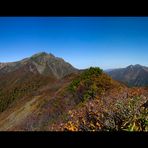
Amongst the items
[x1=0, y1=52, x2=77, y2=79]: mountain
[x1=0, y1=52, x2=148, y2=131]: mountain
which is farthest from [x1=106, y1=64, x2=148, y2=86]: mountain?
[x1=0, y1=52, x2=77, y2=79]: mountain

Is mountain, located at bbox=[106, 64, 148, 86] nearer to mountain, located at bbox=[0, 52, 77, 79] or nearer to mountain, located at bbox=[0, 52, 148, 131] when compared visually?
mountain, located at bbox=[0, 52, 148, 131]

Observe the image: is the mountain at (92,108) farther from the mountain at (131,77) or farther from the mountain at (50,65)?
the mountain at (50,65)

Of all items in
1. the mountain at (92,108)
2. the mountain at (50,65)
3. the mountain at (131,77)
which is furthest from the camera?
the mountain at (50,65)

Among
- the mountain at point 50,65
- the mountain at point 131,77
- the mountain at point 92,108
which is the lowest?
the mountain at point 92,108

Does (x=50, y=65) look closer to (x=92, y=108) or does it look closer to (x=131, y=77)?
(x=131, y=77)

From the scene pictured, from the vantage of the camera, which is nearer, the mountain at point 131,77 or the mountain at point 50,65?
the mountain at point 131,77

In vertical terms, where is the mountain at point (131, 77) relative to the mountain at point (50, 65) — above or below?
below

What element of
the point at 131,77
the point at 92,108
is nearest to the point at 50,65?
the point at 131,77

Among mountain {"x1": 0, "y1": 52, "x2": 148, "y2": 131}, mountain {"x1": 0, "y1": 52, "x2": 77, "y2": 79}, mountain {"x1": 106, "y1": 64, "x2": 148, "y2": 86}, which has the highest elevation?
mountain {"x1": 0, "y1": 52, "x2": 77, "y2": 79}

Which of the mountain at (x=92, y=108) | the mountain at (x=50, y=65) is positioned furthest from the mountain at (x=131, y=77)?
the mountain at (x=50, y=65)
